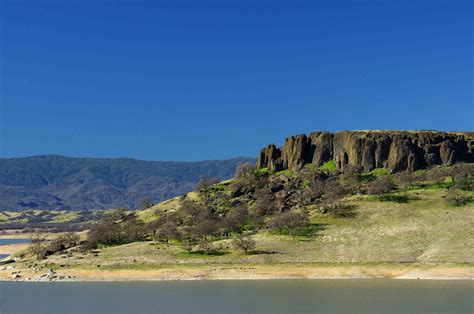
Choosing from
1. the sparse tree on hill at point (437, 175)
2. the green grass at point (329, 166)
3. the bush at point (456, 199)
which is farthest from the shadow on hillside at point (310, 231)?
the green grass at point (329, 166)

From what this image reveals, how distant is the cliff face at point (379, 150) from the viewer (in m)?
173

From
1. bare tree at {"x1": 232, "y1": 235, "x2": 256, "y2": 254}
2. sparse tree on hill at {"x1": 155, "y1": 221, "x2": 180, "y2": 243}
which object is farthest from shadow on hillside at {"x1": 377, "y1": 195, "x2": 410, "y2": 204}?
sparse tree on hill at {"x1": 155, "y1": 221, "x2": 180, "y2": 243}

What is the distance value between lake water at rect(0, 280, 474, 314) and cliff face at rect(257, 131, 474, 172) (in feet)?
306

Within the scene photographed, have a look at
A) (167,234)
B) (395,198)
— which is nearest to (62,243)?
(167,234)

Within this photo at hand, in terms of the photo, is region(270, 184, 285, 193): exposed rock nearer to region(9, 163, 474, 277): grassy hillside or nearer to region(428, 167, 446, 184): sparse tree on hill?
region(9, 163, 474, 277): grassy hillside

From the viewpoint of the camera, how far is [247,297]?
7494 centimetres

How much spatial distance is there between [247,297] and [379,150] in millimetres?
112071

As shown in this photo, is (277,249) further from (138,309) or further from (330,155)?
(330,155)

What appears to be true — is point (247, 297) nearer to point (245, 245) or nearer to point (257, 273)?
point (257, 273)

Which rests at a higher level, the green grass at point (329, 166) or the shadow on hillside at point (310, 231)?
the green grass at point (329, 166)

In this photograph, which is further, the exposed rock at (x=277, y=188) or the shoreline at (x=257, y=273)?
the exposed rock at (x=277, y=188)

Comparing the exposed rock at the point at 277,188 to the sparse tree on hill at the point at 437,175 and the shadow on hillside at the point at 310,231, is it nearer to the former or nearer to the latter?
the shadow on hillside at the point at 310,231

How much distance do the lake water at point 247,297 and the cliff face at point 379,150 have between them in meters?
93.3

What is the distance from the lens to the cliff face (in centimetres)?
17262
